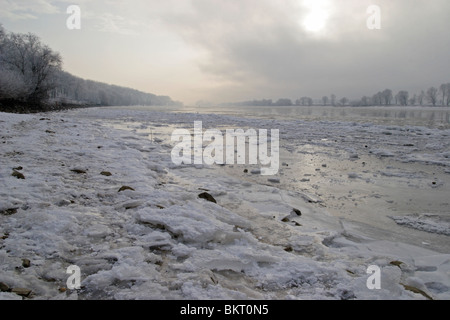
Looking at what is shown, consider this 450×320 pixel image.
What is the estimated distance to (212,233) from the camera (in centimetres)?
336

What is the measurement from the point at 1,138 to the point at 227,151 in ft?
25.1

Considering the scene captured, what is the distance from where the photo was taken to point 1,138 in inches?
334

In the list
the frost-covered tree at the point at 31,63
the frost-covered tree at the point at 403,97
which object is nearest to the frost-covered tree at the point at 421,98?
the frost-covered tree at the point at 403,97

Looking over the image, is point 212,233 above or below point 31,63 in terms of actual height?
below

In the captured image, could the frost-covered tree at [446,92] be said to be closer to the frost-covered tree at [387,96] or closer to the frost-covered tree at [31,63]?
Result: the frost-covered tree at [387,96]

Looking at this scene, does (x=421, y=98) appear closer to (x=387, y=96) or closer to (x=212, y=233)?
(x=387, y=96)

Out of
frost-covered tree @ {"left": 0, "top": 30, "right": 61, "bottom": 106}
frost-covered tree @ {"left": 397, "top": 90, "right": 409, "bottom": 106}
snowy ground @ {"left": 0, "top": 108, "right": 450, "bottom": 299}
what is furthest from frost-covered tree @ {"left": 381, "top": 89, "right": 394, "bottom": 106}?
snowy ground @ {"left": 0, "top": 108, "right": 450, "bottom": 299}

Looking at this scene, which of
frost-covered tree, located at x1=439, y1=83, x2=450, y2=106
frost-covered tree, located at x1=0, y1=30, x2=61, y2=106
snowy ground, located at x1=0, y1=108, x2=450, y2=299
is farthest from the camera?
frost-covered tree, located at x1=439, y1=83, x2=450, y2=106

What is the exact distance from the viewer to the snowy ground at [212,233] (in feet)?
7.93

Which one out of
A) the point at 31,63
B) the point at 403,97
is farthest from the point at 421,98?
the point at 31,63

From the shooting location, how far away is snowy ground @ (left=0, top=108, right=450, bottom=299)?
242 cm

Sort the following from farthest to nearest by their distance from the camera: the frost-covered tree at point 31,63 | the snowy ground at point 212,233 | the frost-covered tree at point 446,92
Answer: the frost-covered tree at point 446,92, the frost-covered tree at point 31,63, the snowy ground at point 212,233

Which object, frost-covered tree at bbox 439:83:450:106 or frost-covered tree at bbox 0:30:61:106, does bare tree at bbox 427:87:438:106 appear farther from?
frost-covered tree at bbox 0:30:61:106
